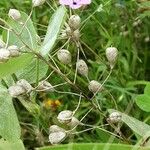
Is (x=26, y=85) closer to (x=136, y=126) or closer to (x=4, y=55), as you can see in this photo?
(x=4, y=55)

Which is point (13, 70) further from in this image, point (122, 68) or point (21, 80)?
point (122, 68)

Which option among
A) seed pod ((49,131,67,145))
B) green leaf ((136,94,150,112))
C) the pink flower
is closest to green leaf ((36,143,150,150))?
seed pod ((49,131,67,145))

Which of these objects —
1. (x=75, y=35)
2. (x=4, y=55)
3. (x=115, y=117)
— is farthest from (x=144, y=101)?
(x=4, y=55)

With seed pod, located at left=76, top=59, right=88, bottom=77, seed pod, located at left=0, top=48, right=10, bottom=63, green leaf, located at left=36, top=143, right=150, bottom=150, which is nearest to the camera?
green leaf, located at left=36, top=143, right=150, bottom=150

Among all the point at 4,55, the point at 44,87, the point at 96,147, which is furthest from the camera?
the point at 44,87

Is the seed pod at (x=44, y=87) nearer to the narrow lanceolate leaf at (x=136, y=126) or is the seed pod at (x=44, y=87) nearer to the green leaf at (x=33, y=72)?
the green leaf at (x=33, y=72)

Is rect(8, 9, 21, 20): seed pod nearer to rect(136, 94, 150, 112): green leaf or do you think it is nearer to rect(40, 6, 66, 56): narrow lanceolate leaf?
rect(40, 6, 66, 56): narrow lanceolate leaf
